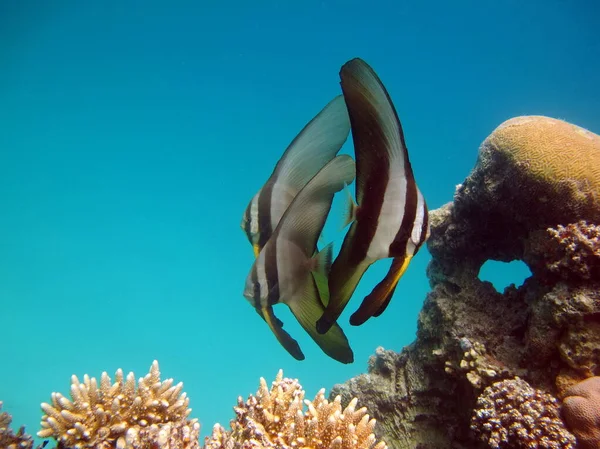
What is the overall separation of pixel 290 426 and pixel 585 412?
2.20m

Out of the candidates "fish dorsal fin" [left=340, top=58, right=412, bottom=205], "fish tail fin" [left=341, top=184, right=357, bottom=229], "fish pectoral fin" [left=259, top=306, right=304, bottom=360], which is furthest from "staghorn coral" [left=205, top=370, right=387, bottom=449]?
"fish dorsal fin" [left=340, top=58, right=412, bottom=205]

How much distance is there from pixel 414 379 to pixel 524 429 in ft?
5.59

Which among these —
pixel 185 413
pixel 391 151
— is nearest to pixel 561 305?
pixel 391 151

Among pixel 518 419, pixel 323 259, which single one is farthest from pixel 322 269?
pixel 518 419

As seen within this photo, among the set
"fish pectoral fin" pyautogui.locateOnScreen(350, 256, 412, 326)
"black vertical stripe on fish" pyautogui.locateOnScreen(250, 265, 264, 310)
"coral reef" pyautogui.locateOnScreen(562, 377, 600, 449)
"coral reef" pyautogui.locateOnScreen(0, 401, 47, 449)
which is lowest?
"coral reef" pyautogui.locateOnScreen(562, 377, 600, 449)

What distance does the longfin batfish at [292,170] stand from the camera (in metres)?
2.08

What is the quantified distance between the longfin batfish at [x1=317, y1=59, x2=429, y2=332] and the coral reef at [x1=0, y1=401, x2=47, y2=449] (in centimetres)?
330

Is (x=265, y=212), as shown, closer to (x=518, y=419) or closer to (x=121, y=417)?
(x=121, y=417)

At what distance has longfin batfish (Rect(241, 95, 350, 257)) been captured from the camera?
2080 mm

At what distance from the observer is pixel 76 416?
316cm

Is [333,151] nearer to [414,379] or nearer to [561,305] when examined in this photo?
[561,305]

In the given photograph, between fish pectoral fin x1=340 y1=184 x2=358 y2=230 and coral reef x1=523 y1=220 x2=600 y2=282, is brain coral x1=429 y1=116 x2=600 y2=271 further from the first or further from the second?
fish pectoral fin x1=340 y1=184 x2=358 y2=230

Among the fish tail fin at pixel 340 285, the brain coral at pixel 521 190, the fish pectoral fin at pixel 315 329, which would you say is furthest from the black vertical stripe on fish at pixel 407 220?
the brain coral at pixel 521 190

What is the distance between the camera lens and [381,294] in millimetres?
1454
